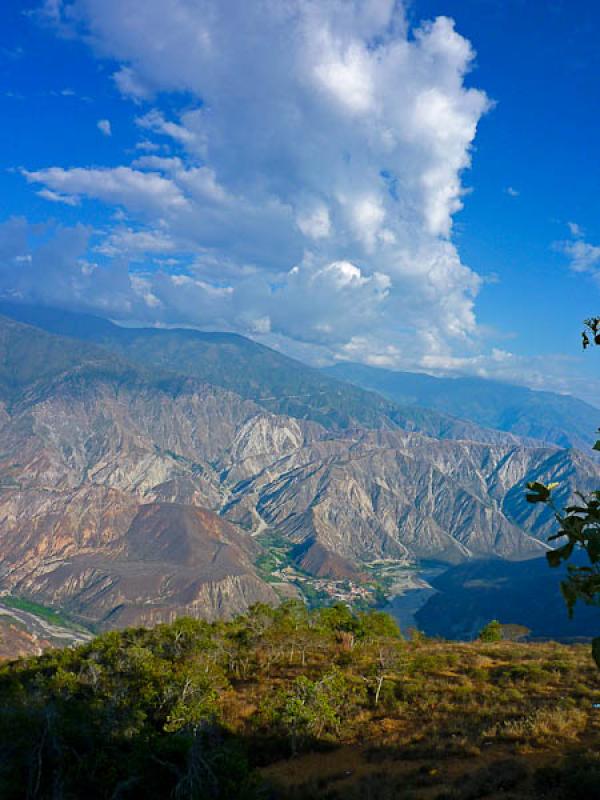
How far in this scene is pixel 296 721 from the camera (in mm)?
23922

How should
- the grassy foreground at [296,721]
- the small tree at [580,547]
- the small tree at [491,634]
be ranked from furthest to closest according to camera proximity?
the small tree at [491,634]
the grassy foreground at [296,721]
the small tree at [580,547]

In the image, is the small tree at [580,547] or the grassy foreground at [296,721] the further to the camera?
the grassy foreground at [296,721]

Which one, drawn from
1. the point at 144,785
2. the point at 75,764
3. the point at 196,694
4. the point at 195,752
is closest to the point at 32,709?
the point at 75,764

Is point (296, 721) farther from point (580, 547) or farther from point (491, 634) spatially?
point (491, 634)

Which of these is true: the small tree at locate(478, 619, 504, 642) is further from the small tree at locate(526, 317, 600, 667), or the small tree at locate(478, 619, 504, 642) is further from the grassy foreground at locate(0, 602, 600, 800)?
the small tree at locate(526, 317, 600, 667)

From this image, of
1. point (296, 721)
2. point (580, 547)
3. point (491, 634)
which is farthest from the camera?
point (491, 634)

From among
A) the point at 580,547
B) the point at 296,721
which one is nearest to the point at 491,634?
the point at 296,721

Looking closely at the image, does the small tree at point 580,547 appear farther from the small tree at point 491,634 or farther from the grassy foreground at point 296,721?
the small tree at point 491,634

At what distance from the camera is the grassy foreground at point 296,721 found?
602 inches

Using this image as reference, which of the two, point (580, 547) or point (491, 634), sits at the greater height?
point (580, 547)

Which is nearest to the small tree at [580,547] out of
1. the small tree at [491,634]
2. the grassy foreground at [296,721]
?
the grassy foreground at [296,721]

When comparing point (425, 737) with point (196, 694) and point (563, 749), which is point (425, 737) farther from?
point (196, 694)

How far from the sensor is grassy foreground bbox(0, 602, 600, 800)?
50.2ft

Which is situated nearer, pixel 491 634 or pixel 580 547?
pixel 580 547
